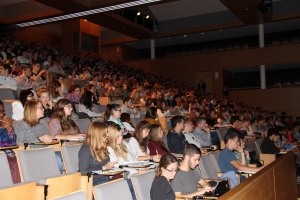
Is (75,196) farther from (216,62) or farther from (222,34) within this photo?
(222,34)

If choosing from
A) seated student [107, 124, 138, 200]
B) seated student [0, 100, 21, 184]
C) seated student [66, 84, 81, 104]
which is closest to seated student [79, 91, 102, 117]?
seated student [66, 84, 81, 104]

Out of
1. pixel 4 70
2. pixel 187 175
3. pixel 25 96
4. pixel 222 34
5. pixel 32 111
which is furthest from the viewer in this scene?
pixel 222 34

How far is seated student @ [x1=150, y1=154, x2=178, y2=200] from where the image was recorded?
93.2 inches

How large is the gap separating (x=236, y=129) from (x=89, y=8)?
643cm

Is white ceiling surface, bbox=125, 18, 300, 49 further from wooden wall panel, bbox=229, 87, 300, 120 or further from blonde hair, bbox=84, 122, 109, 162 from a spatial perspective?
blonde hair, bbox=84, 122, 109, 162

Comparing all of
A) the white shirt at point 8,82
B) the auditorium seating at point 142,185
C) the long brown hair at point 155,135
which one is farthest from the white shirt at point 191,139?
the white shirt at point 8,82

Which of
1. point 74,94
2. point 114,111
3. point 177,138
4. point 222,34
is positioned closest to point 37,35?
point 222,34

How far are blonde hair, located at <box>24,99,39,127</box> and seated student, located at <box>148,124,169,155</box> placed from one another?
4.59ft

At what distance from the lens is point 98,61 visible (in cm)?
1257

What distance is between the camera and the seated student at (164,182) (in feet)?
7.77

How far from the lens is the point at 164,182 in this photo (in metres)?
2.42

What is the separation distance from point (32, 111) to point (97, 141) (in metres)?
0.93

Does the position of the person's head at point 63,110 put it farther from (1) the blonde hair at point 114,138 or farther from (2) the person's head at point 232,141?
(2) the person's head at point 232,141

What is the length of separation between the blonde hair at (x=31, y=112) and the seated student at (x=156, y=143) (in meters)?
1.40
